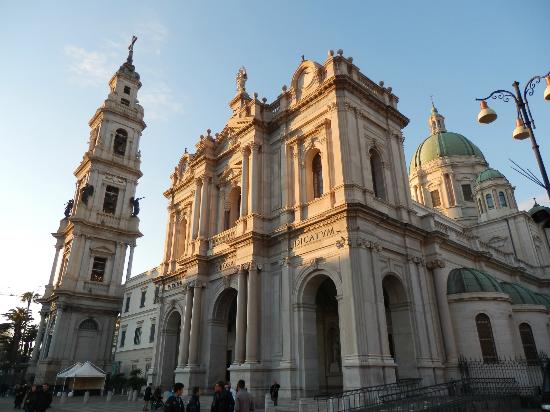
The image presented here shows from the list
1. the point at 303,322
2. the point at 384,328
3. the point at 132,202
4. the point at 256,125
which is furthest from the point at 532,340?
the point at 132,202

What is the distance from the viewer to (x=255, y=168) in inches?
985

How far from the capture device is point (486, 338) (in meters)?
22.1

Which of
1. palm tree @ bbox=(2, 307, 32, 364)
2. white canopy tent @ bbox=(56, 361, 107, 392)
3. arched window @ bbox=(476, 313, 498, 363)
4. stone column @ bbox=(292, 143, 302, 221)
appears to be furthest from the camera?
palm tree @ bbox=(2, 307, 32, 364)

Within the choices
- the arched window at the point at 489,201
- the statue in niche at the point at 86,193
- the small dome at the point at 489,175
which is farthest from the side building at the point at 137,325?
the small dome at the point at 489,175

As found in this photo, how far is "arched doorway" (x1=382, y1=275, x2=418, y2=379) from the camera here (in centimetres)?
1972

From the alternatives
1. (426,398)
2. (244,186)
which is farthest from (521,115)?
(244,186)

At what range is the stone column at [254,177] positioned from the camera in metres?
23.9

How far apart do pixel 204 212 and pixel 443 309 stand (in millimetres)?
16147

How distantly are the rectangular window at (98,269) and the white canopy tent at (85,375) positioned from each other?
36.5 ft

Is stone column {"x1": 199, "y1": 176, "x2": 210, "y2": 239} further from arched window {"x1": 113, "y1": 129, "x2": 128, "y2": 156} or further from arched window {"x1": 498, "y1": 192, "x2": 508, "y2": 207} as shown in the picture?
arched window {"x1": 498, "y1": 192, "x2": 508, "y2": 207}

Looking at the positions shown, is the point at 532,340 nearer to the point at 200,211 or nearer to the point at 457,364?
the point at 457,364

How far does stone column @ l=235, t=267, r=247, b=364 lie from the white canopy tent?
1631cm

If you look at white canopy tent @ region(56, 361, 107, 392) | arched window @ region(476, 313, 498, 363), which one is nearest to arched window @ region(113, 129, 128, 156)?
white canopy tent @ region(56, 361, 107, 392)

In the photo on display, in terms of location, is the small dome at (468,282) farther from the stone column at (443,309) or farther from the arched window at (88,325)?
the arched window at (88,325)
